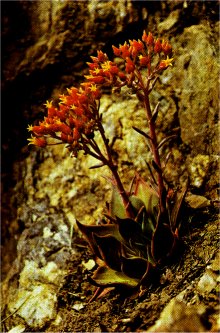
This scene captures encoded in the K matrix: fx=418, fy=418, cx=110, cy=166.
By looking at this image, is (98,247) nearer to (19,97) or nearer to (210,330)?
(210,330)

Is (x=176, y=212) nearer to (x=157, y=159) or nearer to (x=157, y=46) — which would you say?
(x=157, y=159)

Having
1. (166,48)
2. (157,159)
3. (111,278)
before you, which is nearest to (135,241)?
(111,278)

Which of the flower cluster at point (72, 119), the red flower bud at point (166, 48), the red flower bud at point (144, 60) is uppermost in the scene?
the red flower bud at point (166, 48)

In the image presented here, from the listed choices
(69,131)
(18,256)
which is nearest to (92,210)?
(18,256)

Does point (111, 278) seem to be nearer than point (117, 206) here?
Yes

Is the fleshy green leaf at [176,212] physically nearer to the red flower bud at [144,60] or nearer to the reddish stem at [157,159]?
the reddish stem at [157,159]

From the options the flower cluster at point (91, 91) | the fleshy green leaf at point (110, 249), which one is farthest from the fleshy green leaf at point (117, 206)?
the flower cluster at point (91, 91)

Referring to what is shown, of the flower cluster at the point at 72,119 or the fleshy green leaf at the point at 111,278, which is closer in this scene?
the flower cluster at the point at 72,119
